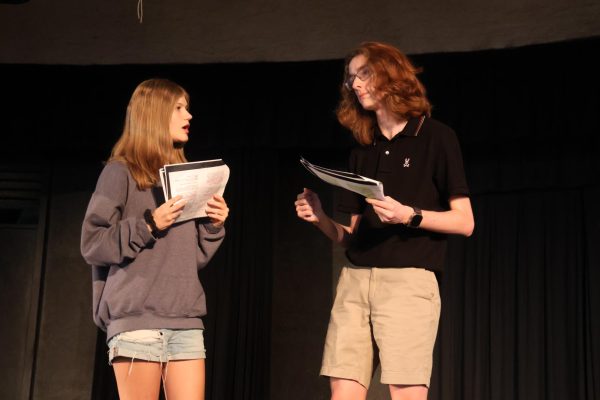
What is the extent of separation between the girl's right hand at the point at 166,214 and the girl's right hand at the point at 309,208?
0.36m

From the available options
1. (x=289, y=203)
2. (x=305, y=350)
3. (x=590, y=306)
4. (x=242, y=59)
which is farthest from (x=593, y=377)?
(x=242, y=59)

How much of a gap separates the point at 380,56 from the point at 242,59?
2.86m

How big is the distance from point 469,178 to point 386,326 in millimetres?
2785

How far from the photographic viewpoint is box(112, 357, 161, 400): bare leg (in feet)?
7.09

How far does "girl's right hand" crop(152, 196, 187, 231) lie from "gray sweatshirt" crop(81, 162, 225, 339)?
0.14 ft

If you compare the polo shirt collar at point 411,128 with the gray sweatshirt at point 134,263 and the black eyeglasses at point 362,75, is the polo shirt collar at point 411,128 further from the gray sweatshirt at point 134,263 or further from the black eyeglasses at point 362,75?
the gray sweatshirt at point 134,263

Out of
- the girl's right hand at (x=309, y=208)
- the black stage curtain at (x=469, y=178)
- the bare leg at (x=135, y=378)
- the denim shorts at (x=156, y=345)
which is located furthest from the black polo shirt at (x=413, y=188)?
the black stage curtain at (x=469, y=178)

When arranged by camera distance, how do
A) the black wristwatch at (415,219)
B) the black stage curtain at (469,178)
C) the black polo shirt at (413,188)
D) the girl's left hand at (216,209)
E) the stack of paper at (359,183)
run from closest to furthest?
the stack of paper at (359,183), the black wristwatch at (415,219), the black polo shirt at (413,188), the girl's left hand at (216,209), the black stage curtain at (469,178)

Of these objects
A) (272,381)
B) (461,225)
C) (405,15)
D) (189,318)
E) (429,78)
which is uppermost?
(405,15)

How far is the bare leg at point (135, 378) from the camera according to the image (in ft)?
7.09

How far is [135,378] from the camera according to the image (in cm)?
216

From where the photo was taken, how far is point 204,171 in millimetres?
2266

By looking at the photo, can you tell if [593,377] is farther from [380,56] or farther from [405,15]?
[380,56]

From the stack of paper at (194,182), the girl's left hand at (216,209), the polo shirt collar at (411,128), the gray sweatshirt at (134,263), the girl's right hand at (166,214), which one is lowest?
the gray sweatshirt at (134,263)
